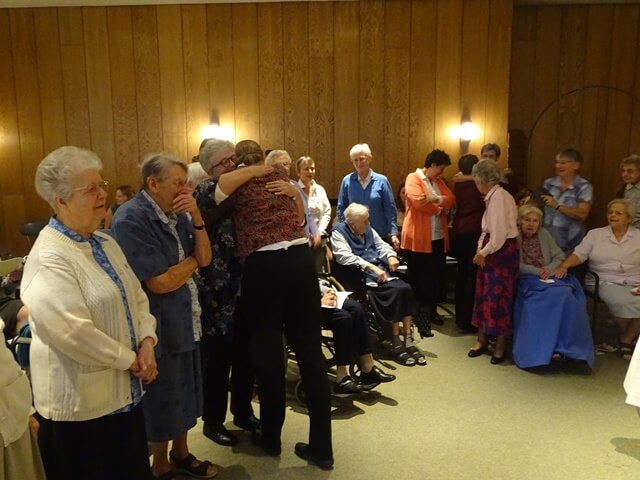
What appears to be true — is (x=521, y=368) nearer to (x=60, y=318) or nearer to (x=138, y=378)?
(x=138, y=378)

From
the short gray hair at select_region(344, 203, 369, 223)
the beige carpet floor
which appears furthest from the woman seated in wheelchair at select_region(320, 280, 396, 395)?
the short gray hair at select_region(344, 203, 369, 223)

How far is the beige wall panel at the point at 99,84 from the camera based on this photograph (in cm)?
574

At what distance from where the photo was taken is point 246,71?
19.1ft

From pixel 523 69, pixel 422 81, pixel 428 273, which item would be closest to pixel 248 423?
pixel 428 273

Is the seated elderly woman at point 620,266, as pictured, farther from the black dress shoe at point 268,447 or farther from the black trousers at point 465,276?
the black dress shoe at point 268,447

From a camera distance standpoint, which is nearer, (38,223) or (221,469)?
(221,469)

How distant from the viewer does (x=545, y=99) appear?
6191 mm

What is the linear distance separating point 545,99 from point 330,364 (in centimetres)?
416

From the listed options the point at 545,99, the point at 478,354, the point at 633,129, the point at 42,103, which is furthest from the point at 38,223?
the point at 633,129

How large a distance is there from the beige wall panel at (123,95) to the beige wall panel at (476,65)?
3281mm

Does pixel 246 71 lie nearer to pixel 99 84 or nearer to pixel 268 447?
pixel 99 84

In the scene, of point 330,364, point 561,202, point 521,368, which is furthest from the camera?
point 561,202

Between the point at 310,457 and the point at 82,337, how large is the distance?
4.67 ft

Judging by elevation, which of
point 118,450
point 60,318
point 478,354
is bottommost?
point 478,354
